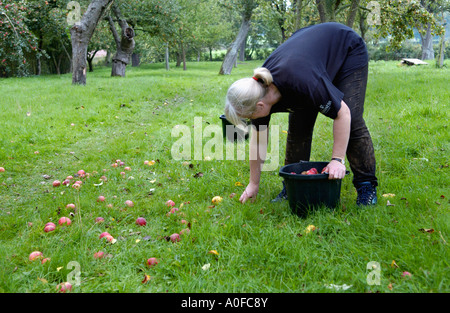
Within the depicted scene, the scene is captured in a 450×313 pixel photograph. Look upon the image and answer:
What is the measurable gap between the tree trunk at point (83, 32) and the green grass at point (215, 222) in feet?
21.4

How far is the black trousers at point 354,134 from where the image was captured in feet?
9.48

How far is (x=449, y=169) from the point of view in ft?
12.0

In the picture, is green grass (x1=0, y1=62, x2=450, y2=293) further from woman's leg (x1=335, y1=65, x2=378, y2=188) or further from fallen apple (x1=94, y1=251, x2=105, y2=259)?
woman's leg (x1=335, y1=65, x2=378, y2=188)

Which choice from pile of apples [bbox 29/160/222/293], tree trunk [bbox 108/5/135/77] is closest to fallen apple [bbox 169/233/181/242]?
pile of apples [bbox 29/160/222/293]

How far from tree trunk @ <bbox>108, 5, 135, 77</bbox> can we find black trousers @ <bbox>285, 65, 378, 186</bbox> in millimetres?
16158

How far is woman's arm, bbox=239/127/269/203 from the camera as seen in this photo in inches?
120

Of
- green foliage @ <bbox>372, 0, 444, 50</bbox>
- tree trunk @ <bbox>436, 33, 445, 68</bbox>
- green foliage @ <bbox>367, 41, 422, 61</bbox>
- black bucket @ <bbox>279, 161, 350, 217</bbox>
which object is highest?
green foliage @ <bbox>367, 41, 422, 61</bbox>

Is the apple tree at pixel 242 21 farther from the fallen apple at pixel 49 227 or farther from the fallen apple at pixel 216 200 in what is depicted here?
the fallen apple at pixel 49 227

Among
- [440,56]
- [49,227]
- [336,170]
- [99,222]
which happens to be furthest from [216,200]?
[440,56]

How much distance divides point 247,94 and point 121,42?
56.8ft

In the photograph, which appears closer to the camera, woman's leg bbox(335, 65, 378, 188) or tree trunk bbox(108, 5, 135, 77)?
woman's leg bbox(335, 65, 378, 188)

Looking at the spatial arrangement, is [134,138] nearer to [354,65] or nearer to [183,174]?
[183,174]

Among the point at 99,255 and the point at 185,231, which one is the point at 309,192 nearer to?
the point at 185,231

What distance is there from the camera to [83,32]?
1159 cm
